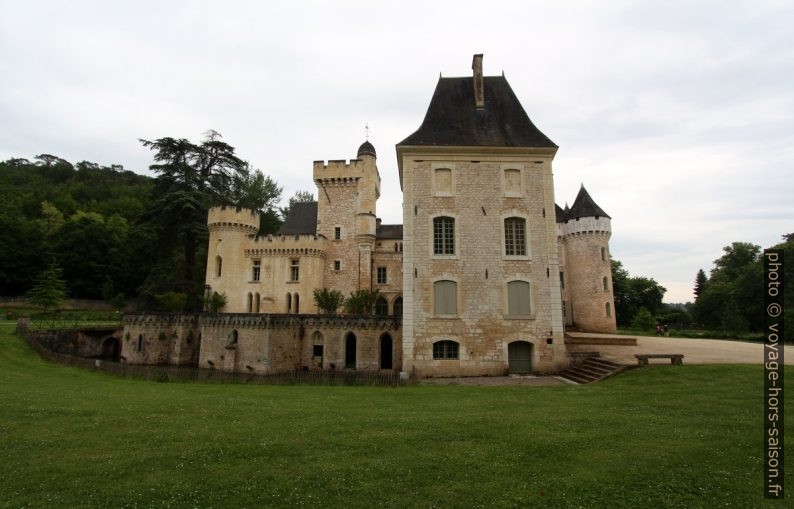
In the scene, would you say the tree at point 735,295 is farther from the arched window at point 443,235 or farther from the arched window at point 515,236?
the arched window at point 443,235

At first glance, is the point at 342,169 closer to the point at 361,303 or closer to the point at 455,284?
the point at 361,303

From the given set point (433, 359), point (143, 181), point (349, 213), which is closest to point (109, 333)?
point (349, 213)

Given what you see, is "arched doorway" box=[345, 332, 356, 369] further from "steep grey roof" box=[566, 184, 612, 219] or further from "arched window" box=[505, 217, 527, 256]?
"steep grey roof" box=[566, 184, 612, 219]

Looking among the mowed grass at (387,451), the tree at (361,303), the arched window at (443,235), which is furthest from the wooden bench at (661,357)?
the tree at (361,303)

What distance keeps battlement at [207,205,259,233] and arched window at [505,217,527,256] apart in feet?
69.8

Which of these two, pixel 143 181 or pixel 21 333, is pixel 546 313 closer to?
pixel 21 333

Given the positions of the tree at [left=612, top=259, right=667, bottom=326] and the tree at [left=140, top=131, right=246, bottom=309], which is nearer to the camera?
the tree at [left=140, top=131, right=246, bottom=309]

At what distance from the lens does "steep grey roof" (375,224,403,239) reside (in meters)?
34.1

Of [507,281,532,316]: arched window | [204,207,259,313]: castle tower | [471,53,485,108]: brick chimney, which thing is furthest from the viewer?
[204,207,259,313]: castle tower

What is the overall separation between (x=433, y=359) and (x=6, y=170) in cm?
9093

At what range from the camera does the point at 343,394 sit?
44.9ft

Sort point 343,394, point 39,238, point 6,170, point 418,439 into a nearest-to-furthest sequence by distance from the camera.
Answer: point 418,439 < point 343,394 < point 39,238 < point 6,170

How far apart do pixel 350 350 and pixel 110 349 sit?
2241 cm

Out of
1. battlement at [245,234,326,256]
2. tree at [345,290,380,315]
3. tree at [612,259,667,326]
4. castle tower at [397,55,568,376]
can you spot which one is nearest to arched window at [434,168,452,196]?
castle tower at [397,55,568,376]
